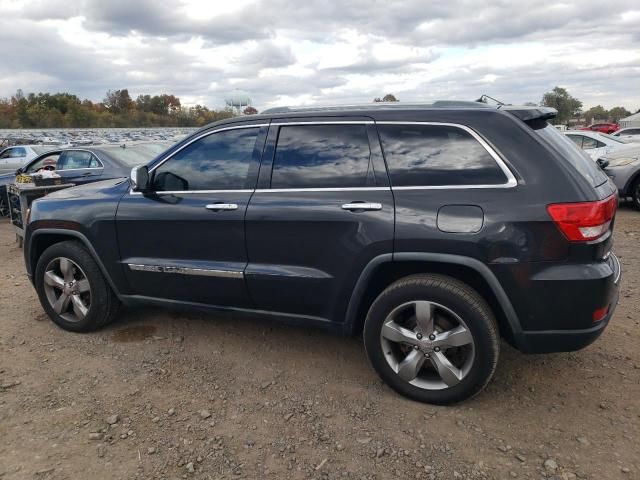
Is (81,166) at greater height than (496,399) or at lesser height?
greater

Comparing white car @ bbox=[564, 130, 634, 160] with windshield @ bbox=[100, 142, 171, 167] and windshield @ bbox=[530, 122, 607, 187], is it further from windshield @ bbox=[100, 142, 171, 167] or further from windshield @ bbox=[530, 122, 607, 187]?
windshield @ bbox=[530, 122, 607, 187]

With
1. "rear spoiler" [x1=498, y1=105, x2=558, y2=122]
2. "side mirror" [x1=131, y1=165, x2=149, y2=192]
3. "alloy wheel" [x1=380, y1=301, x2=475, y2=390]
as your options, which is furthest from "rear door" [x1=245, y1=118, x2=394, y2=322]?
"side mirror" [x1=131, y1=165, x2=149, y2=192]

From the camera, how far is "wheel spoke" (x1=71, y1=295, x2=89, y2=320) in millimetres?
4277

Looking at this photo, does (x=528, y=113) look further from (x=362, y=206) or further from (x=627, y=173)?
(x=627, y=173)

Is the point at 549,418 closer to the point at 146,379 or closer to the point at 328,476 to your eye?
the point at 328,476

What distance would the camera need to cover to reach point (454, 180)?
300 centimetres

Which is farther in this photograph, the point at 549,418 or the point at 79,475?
the point at 549,418

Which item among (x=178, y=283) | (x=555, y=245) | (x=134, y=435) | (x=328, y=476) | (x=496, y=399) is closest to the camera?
(x=328, y=476)

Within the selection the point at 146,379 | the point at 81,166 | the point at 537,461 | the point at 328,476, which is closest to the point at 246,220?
the point at 146,379

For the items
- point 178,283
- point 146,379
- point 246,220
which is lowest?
point 146,379

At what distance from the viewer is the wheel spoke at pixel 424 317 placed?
9.95ft

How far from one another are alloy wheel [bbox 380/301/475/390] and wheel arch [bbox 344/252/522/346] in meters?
0.23

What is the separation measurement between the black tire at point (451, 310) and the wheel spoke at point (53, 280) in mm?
2703

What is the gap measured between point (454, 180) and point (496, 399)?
4.57 feet
